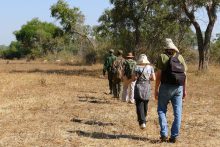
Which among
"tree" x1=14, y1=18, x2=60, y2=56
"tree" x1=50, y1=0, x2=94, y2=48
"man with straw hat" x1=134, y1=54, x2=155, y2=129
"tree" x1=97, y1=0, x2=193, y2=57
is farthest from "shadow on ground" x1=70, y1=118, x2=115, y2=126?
"tree" x1=14, y1=18, x2=60, y2=56

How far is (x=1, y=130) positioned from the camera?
998cm

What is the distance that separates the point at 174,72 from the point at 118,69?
6.80 m

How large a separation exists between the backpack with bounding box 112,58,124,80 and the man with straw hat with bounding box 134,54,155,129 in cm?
471

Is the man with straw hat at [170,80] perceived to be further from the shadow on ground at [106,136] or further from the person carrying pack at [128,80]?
the person carrying pack at [128,80]

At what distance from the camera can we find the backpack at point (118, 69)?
15.3m

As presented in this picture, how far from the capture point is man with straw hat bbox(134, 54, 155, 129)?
Answer: 10.1m

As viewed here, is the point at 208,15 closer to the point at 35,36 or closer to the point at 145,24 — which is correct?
the point at 145,24

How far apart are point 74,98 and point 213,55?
1136 inches

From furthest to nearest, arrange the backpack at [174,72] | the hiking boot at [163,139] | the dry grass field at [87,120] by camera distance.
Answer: the dry grass field at [87,120] → the hiking boot at [163,139] → the backpack at [174,72]

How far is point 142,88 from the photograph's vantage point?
1020cm

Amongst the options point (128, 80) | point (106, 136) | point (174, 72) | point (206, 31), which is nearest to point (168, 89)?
point (174, 72)

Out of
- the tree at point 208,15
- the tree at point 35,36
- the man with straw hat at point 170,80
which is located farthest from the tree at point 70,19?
the man with straw hat at point 170,80

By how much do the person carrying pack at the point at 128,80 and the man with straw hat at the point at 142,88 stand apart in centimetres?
301

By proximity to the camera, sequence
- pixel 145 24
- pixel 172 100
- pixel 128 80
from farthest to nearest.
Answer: pixel 145 24
pixel 128 80
pixel 172 100
